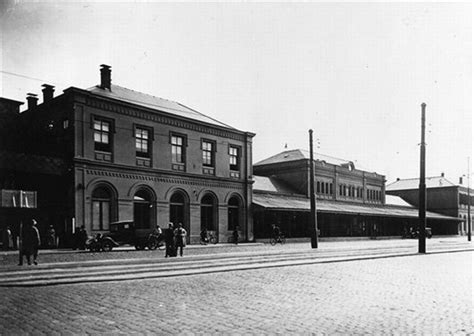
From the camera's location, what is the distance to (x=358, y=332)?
612 centimetres

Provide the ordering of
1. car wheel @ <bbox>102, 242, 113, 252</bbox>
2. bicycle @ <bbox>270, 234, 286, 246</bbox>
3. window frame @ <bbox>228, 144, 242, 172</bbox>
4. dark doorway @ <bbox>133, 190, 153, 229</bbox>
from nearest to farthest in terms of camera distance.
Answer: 1. car wheel @ <bbox>102, 242, 113, 252</bbox>
2. dark doorway @ <bbox>133, 190, 153, 229</bbox>
3. bicycle @ <bbox>270, 234, 286, 246</bbox>
4. window frame @ <bbox>228, 144, 242, 172</bbox>

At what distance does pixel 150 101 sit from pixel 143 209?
761 centimetres

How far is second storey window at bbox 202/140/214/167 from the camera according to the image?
31.4 meters

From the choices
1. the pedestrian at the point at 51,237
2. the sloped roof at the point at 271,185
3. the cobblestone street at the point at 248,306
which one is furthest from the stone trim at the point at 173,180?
the cobblestone street at the point at 248,306

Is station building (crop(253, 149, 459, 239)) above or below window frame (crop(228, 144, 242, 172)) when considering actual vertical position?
below

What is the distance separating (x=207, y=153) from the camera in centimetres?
3173

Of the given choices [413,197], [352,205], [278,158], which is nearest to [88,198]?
[278,158]

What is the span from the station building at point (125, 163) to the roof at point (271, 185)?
6079 mm

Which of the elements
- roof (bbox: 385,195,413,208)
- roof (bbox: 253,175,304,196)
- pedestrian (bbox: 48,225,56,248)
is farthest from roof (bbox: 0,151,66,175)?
roof (bbox: 385,195,413,208)

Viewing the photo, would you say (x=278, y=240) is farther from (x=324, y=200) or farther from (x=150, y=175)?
(x=324, y=200)

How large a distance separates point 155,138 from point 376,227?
2873cm

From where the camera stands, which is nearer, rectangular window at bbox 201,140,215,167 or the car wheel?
the car wheel

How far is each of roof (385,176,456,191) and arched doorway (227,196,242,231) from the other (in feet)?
146

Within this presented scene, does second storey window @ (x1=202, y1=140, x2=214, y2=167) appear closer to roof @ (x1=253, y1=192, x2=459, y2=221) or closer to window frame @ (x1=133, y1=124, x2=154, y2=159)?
window frame @ (x1=133, y1=124, x2=154, y2=159)
